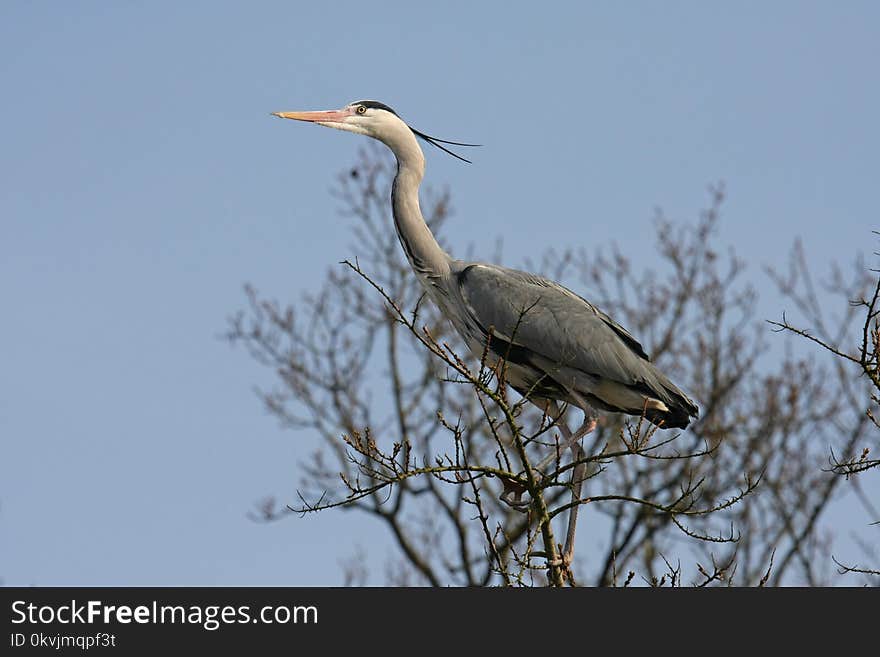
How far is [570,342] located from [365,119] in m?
1.98

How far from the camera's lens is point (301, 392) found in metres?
→ 13.8

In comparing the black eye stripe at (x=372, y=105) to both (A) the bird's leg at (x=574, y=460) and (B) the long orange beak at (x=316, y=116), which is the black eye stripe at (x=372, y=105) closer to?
(B) the long orange beak at (x=316, y=116)

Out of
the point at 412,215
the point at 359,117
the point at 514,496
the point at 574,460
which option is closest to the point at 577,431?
the point at 574,460

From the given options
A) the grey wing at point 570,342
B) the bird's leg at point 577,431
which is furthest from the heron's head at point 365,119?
the bird's leg at point 577,431

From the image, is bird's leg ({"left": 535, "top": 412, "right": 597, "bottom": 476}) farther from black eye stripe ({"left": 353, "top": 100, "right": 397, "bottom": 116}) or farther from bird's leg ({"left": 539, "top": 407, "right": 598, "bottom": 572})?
black eye stripe ({"left": 353, "top": 100, "right": 397, "bottom": 116})

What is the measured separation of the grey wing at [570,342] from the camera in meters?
7.59

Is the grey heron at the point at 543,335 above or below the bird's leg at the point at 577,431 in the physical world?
above

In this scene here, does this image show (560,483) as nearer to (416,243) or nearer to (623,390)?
(623,390)

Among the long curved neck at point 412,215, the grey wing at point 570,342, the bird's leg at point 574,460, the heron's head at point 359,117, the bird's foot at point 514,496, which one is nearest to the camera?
the bird's foot at point 514,496

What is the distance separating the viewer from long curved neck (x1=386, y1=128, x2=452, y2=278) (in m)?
8.09

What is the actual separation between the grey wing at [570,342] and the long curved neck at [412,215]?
29cm

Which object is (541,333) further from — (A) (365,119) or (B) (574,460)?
(A) (365,119)

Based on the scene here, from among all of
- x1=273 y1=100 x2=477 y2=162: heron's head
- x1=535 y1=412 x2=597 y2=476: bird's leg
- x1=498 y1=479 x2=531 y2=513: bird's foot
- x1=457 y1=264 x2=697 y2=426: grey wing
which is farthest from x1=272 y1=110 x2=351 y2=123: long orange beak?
x1=498 y1=479 x2=531 y2=513: bird's foot
